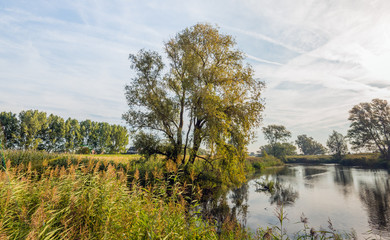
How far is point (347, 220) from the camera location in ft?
29.3

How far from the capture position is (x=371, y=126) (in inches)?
1582

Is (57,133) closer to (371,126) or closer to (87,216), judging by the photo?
(87,216)

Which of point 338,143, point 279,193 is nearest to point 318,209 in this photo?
point 279,193

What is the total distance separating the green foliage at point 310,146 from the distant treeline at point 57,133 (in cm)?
10590

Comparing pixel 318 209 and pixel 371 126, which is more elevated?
pixel 371 126

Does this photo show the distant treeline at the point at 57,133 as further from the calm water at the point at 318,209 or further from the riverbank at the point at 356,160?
the riverbank at the point at 356,160

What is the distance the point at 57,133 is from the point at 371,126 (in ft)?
254

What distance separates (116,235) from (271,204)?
11.3 metres

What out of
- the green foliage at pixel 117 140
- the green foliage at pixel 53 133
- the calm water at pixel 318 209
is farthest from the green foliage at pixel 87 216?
the green foliage at pixel 117 140

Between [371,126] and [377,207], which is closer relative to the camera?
[377,207]

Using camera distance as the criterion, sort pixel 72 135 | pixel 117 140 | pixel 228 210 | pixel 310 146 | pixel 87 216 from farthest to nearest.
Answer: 1. pixel 310 146
2. pixel 117 140
3. pixel 72 135
4. pixel 228 210
5. pixel 87 216

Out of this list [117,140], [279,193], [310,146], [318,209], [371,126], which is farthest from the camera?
[310,146]

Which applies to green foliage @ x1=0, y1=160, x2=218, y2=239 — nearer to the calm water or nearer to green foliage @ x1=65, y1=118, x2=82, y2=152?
the calm water

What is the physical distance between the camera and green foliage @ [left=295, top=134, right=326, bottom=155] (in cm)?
11175
